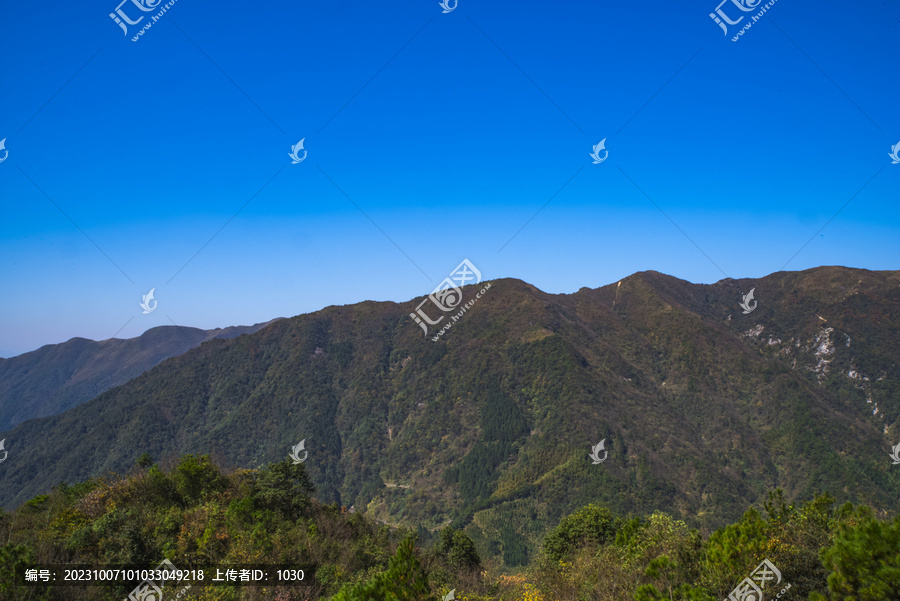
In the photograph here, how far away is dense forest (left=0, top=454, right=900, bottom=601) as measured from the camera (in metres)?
13.6

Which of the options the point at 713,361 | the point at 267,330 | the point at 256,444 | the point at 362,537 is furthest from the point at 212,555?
the point at 267,330

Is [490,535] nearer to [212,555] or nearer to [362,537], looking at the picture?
[362,537]

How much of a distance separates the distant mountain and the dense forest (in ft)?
216

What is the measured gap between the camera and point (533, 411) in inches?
5315

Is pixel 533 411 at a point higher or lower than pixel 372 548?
higher

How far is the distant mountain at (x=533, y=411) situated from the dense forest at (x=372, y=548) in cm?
6589

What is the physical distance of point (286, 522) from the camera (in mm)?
30656

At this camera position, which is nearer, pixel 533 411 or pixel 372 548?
pixel 372 548

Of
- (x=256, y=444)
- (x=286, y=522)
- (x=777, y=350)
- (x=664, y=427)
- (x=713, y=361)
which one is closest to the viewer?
(x=286, y=522)

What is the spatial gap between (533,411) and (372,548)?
108 m

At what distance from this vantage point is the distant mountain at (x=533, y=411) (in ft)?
354

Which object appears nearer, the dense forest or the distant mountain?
the dense forest

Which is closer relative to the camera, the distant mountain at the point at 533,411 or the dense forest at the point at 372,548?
the dense forest at the point at 372,548

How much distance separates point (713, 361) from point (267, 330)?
162494mm
